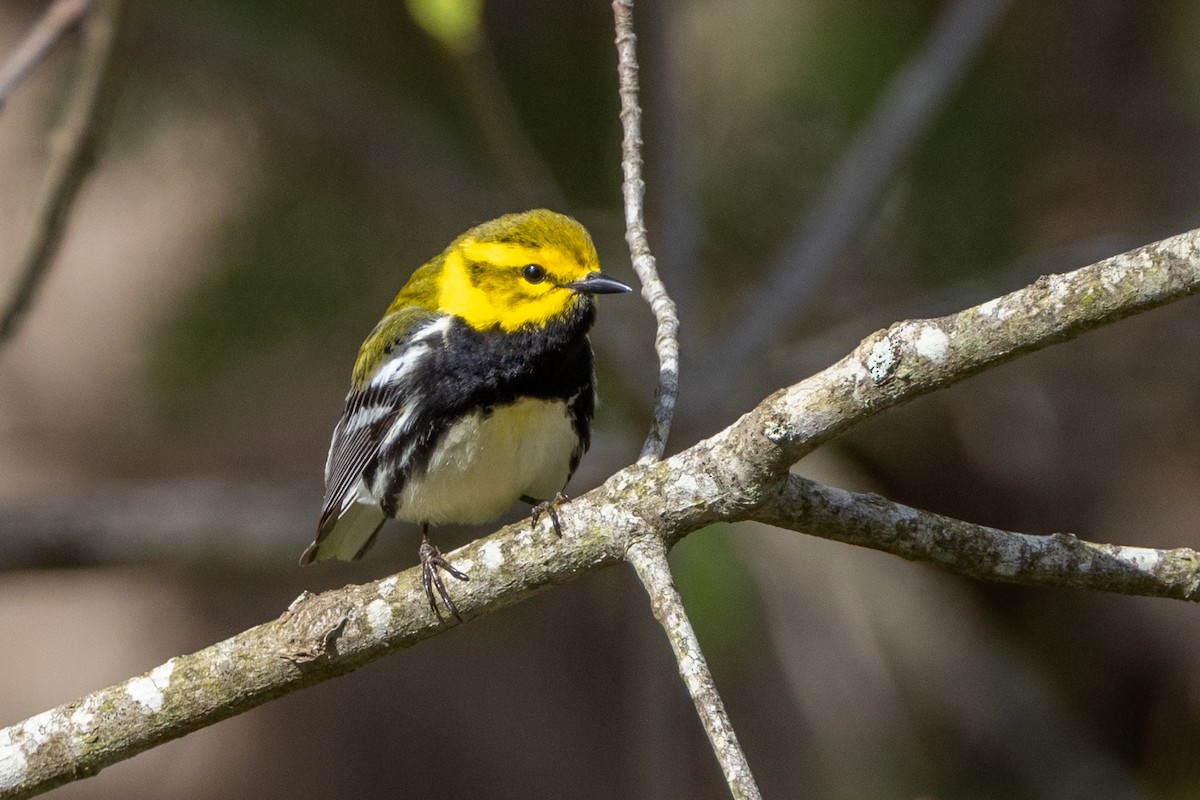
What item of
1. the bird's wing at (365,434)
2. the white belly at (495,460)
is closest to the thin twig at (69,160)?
the bird's wing at (365,434)

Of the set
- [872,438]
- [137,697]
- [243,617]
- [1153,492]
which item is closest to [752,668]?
[872,438]

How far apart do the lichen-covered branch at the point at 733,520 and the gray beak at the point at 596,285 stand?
945 mm

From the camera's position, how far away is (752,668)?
17.3ft

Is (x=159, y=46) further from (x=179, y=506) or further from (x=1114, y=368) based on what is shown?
(x=1114, y=368)

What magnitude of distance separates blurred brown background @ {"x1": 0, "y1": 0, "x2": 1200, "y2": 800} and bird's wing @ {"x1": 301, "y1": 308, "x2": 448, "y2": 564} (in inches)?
43.0

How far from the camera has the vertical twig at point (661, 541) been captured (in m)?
1.72

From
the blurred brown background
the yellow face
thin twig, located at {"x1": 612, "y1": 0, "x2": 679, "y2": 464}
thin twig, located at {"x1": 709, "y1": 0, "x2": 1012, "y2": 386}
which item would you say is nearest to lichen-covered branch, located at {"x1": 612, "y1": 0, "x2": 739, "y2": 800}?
thin twig, located at {"x1": 612, "y1": 0, "x2": 679, "y2": 464}

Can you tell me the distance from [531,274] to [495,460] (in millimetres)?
460

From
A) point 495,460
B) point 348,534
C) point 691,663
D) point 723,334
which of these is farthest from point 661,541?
point 723,334

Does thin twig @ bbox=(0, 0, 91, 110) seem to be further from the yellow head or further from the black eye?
the black eye

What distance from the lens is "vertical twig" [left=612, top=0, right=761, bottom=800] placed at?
1725 millimetres

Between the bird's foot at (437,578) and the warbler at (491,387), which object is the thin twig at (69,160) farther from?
the bird's foot at (437,578)

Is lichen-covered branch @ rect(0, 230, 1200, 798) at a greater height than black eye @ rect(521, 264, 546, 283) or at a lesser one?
lesser

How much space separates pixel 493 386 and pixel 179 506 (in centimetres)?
185
